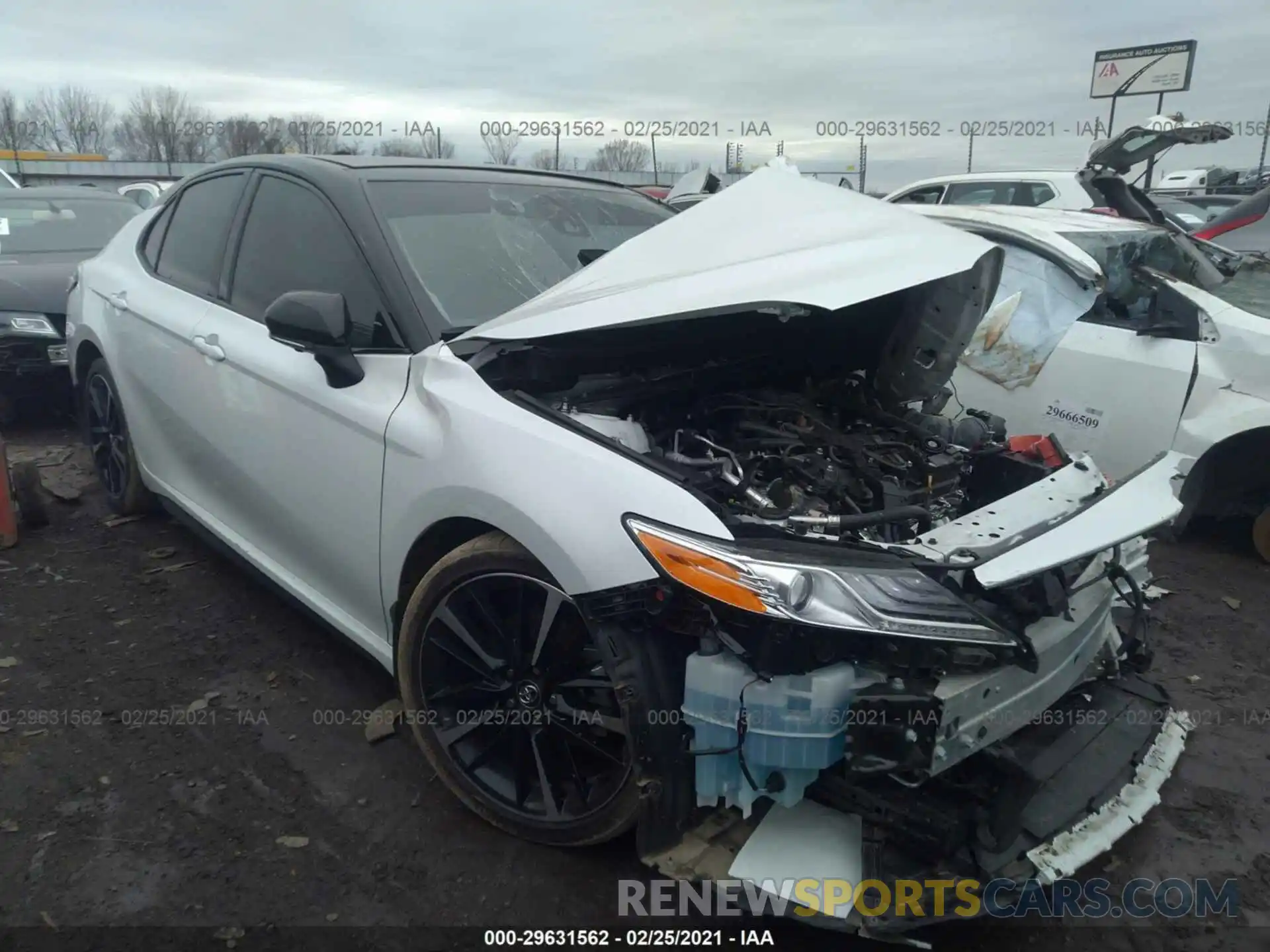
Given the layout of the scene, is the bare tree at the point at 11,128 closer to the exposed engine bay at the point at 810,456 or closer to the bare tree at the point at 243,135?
the bare tree at the point at 243,135

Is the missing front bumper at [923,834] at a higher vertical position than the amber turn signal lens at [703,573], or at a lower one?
lower

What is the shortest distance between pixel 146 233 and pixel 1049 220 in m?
4.46

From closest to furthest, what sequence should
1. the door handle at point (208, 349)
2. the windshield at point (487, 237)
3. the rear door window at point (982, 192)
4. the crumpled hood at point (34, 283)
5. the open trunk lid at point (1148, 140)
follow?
the windshield at point (487, 237) < the door handle at point (208, 349) < the open trunk lid at point (1148, 140) < the crumpled hood at point (34, 283) < the rear door window at point (982, 192)

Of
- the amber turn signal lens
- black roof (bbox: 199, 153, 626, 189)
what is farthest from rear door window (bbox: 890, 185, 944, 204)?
the amber turn signal lens

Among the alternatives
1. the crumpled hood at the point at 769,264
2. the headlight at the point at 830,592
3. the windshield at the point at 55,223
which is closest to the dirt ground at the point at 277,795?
the headlight at the point at 830,592

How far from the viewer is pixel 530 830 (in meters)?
2.34

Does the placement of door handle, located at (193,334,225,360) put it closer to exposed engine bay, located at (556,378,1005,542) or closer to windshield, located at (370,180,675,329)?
windshield, located at (370,180,675,329)

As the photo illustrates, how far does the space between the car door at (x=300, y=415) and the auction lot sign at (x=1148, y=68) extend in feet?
108

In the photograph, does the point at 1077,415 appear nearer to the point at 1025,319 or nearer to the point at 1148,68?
the point at 1025,319

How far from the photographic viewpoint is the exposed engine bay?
218cm

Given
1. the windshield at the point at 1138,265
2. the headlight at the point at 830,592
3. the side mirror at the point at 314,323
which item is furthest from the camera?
the windshield at the point at 1138,265

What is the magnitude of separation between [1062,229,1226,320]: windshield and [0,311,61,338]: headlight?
6168mm

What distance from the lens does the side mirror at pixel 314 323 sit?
2.45m

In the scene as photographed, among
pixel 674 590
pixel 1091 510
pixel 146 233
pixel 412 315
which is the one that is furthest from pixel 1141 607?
pixel 146 233
